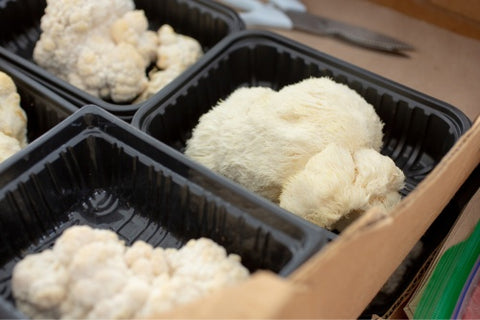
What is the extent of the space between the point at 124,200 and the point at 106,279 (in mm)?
272

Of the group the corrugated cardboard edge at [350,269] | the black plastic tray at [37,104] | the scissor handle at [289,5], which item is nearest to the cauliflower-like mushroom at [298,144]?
the corrugated cardboard edge at [350,269]

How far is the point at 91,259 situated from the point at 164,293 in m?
0.09

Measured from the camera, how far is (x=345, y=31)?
1.19 m

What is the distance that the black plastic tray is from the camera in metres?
0.93

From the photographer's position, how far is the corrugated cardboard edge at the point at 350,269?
0.46 metres

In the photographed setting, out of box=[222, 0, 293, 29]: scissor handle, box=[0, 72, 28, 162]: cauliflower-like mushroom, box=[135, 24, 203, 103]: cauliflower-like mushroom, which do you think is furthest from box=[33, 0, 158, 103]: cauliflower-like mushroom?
box=[222, 0, 293, 29]: scissor handle

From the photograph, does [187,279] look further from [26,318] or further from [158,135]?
[158,135]

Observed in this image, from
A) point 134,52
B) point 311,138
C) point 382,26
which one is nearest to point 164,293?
point 311,138

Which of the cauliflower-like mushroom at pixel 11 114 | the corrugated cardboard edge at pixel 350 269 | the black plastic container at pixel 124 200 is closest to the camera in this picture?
the corrugated cardboard edge at pixel 350 269

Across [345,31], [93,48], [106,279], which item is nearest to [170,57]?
[93,48]

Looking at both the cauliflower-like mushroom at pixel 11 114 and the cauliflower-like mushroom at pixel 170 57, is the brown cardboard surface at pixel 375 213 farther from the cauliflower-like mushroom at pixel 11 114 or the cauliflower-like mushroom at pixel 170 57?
the cauliflower-like mushroom at pixel 11 114

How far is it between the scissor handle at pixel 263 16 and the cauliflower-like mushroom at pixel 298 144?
310mm

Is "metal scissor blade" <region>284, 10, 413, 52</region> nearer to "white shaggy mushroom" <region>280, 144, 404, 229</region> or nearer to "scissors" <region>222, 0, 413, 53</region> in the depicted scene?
"scissors" <region>222, 0, 413, 53</region>

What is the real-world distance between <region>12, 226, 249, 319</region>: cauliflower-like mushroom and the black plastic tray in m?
0.33
